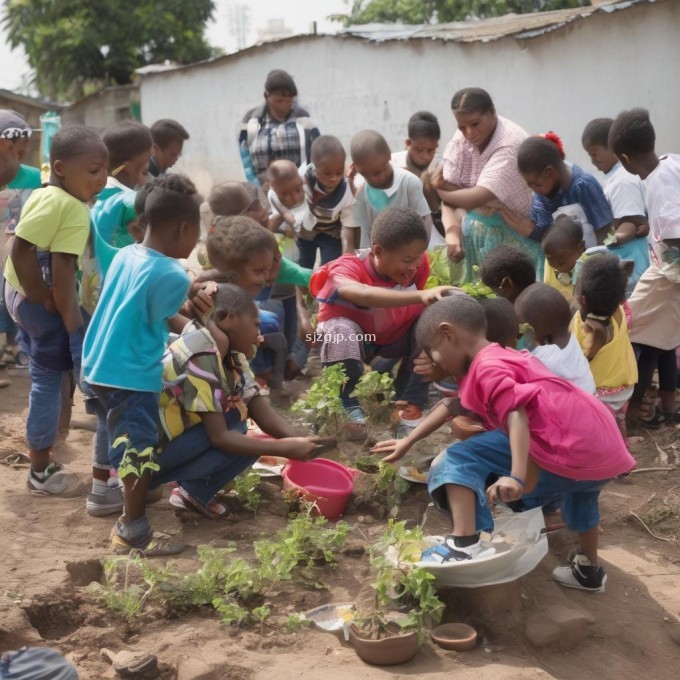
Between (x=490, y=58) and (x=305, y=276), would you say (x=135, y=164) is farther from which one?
(x=490, y=58)

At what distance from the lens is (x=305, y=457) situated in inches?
165

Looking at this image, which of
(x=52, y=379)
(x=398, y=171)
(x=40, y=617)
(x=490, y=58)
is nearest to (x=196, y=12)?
(x=490, y=58)

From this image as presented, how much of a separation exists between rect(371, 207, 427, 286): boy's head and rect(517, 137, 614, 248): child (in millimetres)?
868

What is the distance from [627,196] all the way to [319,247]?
2285 millimetres

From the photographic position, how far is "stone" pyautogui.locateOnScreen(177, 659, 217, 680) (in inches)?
124

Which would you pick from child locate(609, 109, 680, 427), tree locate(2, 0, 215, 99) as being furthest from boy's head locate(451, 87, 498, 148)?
tree locate(2, 0, 215, 99)

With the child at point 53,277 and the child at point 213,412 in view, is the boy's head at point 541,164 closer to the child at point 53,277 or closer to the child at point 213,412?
the child at point 213,412

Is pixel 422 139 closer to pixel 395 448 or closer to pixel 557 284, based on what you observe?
pixel 557 284

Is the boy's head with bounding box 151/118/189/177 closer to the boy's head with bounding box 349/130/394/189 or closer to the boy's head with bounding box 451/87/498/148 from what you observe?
the boy's head with bounding box 349/130/394/189

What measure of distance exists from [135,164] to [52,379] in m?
1.50

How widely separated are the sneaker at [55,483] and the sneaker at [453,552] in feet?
6.70

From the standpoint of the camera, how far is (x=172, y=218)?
4203mm

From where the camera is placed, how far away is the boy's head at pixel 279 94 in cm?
803

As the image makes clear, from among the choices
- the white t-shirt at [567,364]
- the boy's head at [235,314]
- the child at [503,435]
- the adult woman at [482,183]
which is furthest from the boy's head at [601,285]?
the boy's head at [235,314]
